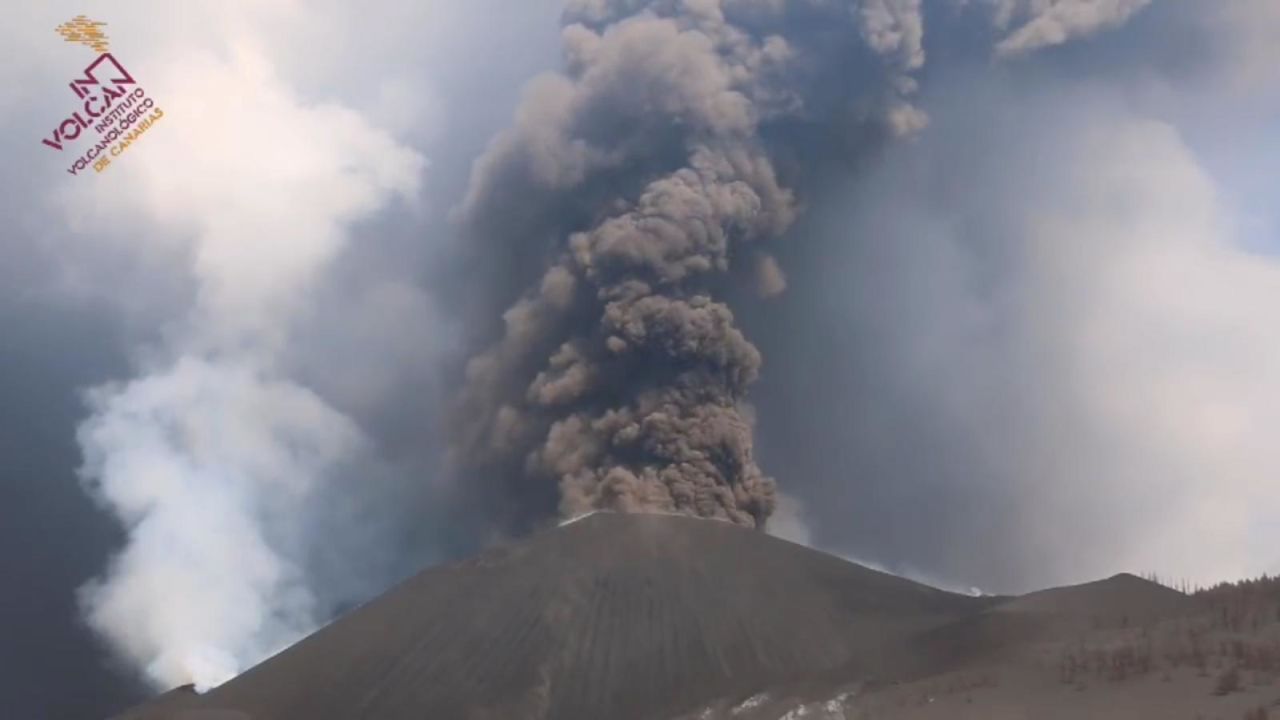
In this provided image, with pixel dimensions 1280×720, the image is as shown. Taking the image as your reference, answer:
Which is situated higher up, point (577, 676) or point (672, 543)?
point (672, 543)

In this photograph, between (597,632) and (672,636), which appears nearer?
(672,636)

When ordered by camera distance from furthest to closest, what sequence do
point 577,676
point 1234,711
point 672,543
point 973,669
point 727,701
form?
1. point 672,543
2. point 577,676
3. point 727,701
4. point 973,669
5. point 1234,711

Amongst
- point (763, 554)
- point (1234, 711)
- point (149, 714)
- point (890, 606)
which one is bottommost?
point (1234, 711)

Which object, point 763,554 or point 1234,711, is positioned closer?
point 1234,711

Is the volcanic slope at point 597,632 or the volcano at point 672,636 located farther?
the volcanic slope at point 597,632

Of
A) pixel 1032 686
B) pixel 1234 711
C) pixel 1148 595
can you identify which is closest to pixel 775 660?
pixel 1148 595

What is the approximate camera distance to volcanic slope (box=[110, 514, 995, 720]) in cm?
3600

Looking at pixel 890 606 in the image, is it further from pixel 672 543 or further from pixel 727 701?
pixel 727 701

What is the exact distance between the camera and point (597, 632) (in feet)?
130

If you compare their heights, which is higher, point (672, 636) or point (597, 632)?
point (597, 632)

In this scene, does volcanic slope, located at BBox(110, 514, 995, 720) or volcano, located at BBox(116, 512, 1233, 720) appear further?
volcanic slope, located at BBox(110, 514, 995, 720)

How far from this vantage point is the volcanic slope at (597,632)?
36.0m

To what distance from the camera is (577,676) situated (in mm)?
36906

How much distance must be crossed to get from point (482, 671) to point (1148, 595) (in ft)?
74.4
